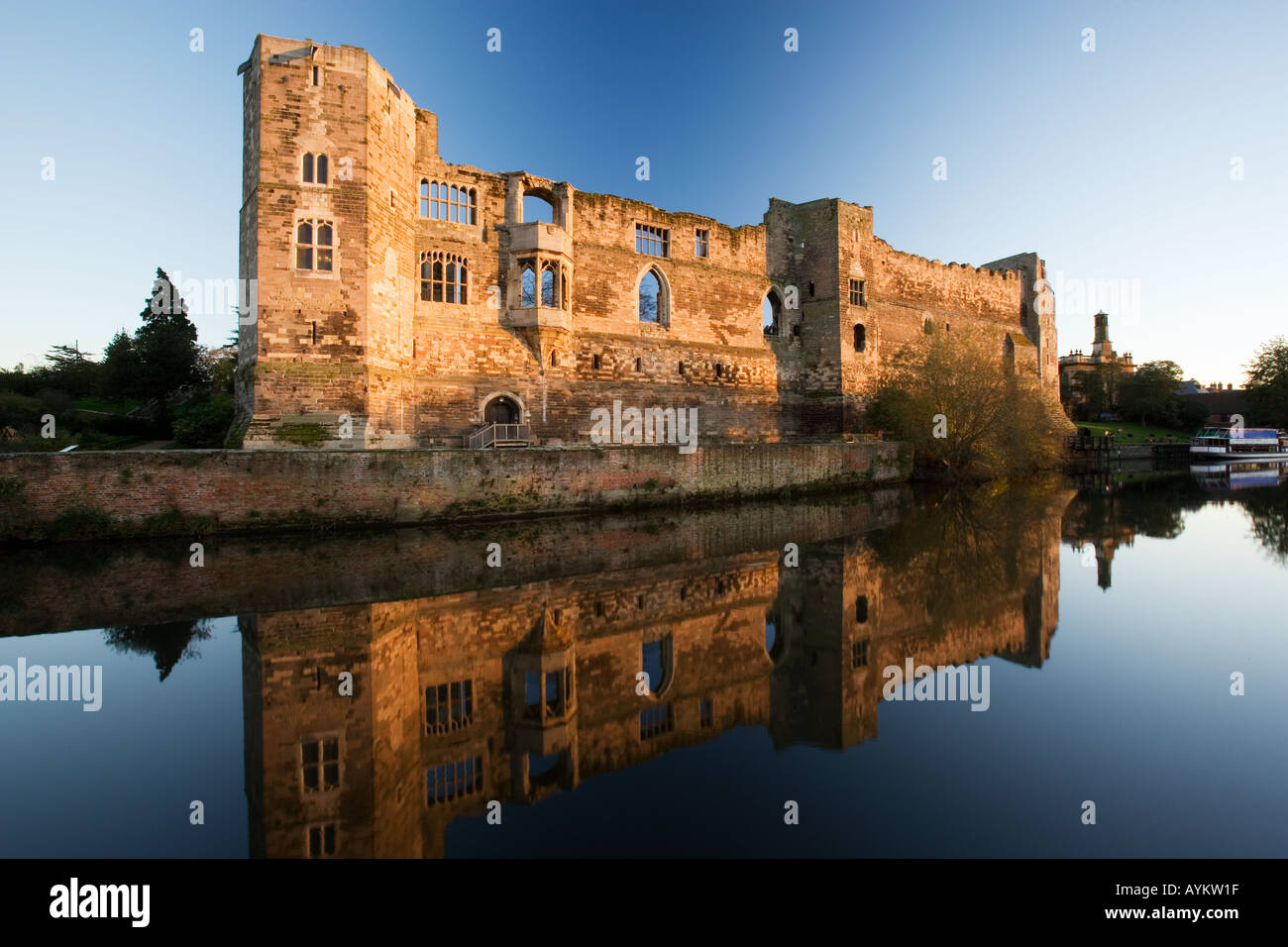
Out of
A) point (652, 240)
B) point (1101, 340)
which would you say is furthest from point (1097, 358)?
point (652, 240)

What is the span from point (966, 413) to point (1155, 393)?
133 feet

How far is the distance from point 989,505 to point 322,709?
668 inches

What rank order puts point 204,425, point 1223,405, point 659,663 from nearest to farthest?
point 659,663 → point 204,425 → point 1223,405

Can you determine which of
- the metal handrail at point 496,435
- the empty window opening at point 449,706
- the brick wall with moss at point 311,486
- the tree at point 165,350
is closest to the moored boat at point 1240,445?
the brick wall with moss at point 311,486

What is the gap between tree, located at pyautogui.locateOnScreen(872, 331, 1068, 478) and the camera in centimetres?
2298

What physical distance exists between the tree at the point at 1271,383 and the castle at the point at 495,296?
2923cm

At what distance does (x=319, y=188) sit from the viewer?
15609 mm

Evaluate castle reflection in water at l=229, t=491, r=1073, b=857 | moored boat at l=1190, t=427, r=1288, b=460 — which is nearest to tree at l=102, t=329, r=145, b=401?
castle reflection in water at l=229, t=491, r=1073, b=857

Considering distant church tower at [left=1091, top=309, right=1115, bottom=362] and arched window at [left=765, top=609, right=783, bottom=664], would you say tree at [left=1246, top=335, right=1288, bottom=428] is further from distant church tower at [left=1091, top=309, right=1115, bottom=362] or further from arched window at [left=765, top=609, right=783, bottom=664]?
arched window at [left=765, top=609, right=783, bottom=664]

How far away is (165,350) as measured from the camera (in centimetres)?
2714

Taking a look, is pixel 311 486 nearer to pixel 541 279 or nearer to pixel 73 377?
pixel 541 279
